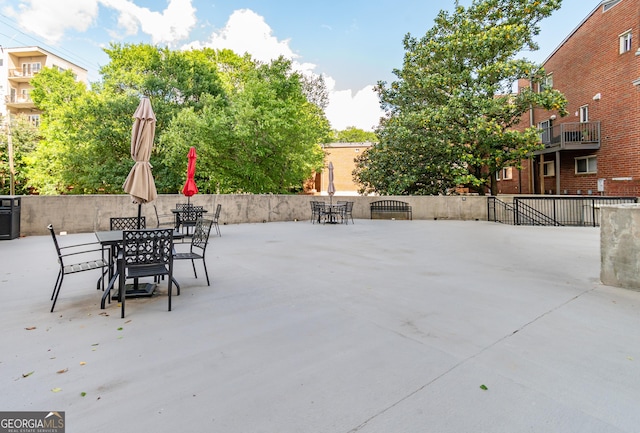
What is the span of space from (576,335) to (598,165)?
17.4m

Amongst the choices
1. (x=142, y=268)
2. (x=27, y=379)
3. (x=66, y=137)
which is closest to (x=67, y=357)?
(x=27, y=379)

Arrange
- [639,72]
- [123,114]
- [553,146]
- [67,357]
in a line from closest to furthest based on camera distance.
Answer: [67,357] → [639,72] → [553,146] → [123,114]

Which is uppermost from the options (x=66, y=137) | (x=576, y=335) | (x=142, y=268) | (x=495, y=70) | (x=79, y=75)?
(x=79, y=75)

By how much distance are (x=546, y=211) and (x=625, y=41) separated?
817 cm

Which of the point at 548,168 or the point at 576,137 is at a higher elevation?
the point at 576,137

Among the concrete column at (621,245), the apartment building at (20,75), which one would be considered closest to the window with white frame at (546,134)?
the concrete column at (621,245)

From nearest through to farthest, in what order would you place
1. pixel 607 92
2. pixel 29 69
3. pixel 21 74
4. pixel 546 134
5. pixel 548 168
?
1. pixel 607 92
2. pixel 546 134
3. pixel 548 168
4. pixel 21 74
5. pixel 29 69

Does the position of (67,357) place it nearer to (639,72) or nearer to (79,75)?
(639,72)

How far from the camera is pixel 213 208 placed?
13.4 metres

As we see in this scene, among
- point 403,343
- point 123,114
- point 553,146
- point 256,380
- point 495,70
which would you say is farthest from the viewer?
point 123,114

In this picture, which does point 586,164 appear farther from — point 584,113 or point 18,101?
point 18,101

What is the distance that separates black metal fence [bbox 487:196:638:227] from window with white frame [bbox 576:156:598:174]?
8.85 feet

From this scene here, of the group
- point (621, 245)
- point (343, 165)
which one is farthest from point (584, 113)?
point (343, 165)

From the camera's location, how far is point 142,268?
358 cm
